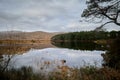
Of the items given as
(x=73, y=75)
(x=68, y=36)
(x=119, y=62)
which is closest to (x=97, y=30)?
(x=119, y=62)

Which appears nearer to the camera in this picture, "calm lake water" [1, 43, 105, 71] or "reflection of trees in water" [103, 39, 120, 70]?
"calm lake water" [1, 43, 105, 71]

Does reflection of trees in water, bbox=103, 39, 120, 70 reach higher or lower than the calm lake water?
higher

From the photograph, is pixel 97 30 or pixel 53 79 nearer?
pixel 53 79

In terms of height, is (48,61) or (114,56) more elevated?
(114,56)

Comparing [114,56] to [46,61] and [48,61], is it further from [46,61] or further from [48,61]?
[46,61]

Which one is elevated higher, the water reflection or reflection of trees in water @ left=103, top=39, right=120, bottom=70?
reflection of trees in water @ left=103, top=39, right=120, bottom=70

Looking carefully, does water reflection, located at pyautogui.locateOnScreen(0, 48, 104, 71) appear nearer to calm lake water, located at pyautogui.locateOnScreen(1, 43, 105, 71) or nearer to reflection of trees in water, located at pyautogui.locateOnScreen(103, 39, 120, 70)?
calm lake water, located at pyautogui.locateOnScreen(1, 43, 105, 71)

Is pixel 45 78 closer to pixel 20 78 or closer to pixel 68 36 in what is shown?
pixel 20 78

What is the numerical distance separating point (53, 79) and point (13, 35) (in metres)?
2.74

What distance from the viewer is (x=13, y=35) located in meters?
10.1

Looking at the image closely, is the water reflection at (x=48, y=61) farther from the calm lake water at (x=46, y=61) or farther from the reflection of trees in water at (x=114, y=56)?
the reflection of trees in water at (x=114, y=56)

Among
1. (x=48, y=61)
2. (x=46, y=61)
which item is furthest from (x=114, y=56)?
(x=46, y=61)

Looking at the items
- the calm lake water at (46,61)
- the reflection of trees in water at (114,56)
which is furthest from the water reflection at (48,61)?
the reflection of trees in water at (114,56)

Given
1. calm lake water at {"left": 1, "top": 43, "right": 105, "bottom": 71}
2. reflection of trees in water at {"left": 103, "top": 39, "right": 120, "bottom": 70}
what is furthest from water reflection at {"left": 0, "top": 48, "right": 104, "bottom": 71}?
reflection of trees in water at {"left": 103, "top": 39, "right": 120, "bottom": 70}
